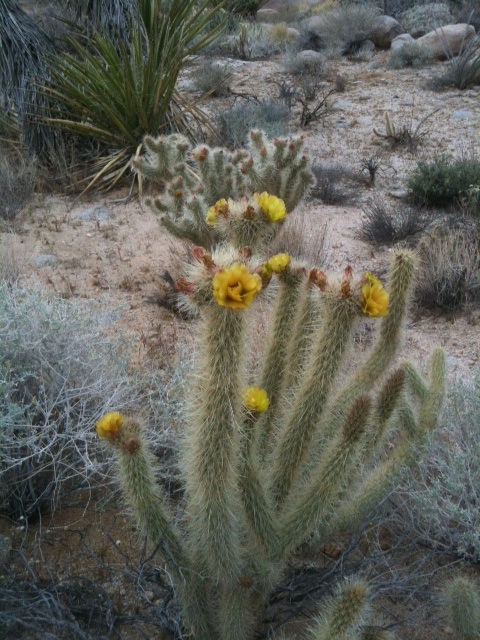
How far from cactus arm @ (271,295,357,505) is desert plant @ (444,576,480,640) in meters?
0.70

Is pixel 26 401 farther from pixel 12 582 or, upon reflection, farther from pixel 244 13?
pixel 244 13

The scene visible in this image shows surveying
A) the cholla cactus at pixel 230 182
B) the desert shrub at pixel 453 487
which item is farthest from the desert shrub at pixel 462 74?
the desert shrub at pixel 453 487

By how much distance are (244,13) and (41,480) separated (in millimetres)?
19128

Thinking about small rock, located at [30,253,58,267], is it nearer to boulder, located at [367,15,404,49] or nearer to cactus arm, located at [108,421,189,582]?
cactus arm, located at [108,421,189,582]

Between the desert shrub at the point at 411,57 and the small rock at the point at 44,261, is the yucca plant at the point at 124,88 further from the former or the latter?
the desert shrub at the point at 411,57

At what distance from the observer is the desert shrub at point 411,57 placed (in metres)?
12.6

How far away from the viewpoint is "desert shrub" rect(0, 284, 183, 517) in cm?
291

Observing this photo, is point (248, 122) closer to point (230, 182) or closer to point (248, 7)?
point (230, 182)

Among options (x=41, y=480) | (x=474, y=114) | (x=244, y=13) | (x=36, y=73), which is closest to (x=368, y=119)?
(x=474, y=114)

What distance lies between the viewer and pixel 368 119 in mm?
10086

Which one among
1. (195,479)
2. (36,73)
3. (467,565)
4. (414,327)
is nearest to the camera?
(195,479)

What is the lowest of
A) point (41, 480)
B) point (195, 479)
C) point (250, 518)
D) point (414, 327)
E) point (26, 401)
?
point (414, 327)

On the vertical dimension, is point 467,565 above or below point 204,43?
below

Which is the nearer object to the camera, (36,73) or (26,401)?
(26,401)
